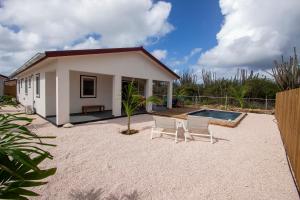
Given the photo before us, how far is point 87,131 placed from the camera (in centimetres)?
719

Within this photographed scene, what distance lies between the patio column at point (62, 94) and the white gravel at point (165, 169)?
148cm

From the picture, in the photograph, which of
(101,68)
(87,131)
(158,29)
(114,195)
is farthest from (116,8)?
(114,195)

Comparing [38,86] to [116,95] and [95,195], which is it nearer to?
[116,95]

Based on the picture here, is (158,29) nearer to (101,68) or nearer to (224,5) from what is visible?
(224,5)

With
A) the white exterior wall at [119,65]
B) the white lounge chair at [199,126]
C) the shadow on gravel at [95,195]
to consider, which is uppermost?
the white exterior wall at [119,65]

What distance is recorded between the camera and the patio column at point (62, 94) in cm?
755

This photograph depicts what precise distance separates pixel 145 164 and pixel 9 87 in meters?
26.1

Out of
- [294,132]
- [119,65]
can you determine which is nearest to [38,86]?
[119,65]

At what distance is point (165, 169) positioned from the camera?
4.04 m

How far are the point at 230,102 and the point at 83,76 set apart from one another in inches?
541

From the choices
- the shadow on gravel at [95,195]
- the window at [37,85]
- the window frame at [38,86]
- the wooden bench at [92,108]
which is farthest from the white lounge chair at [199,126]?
the window at [37,85]

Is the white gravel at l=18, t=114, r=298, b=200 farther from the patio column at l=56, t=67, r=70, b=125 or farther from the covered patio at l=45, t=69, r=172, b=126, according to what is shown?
the covered patio at l=45, t=69, r=172, b=126

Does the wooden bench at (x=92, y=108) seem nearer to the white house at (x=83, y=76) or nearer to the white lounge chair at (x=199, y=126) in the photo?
the white house at (x=83, y=76)

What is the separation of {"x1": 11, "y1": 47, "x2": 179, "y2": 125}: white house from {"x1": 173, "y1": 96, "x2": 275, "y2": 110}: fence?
20.5ft
